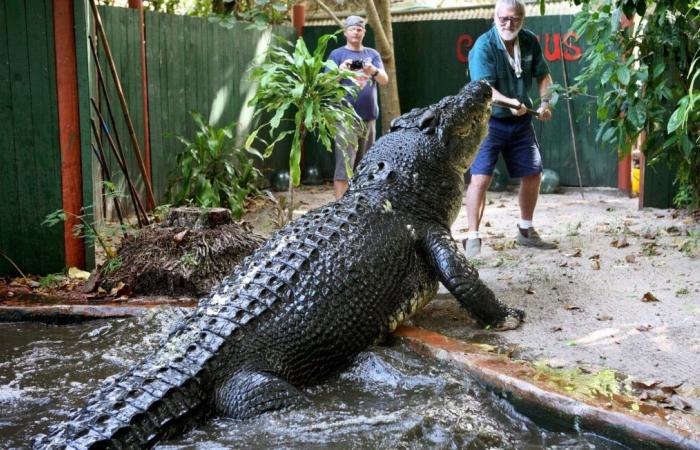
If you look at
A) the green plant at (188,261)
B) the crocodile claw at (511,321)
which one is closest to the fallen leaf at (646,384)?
the crocodile claw at (511,321)

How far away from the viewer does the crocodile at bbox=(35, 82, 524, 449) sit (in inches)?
126

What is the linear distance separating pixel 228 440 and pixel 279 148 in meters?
8.97

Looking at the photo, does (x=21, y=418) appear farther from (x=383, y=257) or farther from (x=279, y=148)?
(x=279, y=148)

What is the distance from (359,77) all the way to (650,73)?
3.29m

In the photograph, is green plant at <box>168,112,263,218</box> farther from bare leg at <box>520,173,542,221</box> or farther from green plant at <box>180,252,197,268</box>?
bare leg at <box>520,173,542,221</box>

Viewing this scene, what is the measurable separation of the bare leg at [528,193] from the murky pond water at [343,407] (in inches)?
111

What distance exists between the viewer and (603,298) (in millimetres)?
4852

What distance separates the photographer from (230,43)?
35.5 ft

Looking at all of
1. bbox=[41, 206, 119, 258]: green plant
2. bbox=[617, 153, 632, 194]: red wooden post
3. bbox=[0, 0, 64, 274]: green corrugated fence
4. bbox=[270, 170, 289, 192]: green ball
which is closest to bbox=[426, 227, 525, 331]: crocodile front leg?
bbox=[41, 206, 119, 258]: green plant

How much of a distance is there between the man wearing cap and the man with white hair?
193 centimetres

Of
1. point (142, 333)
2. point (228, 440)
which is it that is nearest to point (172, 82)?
point (142, 333)

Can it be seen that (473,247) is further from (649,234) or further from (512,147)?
(649,234)

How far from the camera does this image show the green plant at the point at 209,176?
8.77m

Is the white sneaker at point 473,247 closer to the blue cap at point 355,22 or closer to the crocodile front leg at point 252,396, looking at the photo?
the crocodile front leg at point 252,396
